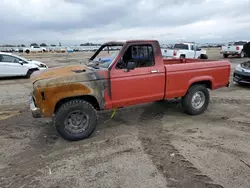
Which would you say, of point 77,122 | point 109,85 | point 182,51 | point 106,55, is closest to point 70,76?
point 109,85

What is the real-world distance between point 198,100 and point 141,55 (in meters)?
2.16

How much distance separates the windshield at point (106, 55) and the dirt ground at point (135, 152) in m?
1.48

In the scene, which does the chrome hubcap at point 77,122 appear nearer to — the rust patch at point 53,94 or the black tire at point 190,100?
the rust patch at point 53,94

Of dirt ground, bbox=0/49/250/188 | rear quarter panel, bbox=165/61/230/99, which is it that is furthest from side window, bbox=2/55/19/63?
rear quarter panel, bbox=165/61/230/99

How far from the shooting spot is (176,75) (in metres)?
5.39

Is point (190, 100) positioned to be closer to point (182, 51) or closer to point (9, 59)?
point (9, 59)

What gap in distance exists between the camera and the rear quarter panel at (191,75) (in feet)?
17.5

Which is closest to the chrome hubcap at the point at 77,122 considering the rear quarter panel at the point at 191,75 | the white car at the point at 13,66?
the rear quarter panel at the point at 191,75

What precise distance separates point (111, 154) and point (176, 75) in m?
2.55

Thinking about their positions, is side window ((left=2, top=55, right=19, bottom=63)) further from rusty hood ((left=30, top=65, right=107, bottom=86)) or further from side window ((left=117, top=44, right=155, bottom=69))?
side window ((left=117, top=44, right=155, bottom=69))

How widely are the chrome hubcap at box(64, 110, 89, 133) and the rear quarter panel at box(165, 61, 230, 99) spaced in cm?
204

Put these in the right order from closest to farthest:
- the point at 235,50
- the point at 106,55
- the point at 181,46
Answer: the point at 106,55, the point at 181,46, the point at 235,50

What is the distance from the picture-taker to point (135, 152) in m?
4.01

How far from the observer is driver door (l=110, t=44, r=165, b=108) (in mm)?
4676
